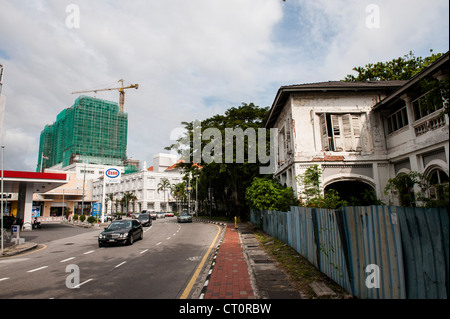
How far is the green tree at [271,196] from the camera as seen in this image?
16.0m

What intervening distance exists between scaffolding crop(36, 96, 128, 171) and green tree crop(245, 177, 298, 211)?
87064mm

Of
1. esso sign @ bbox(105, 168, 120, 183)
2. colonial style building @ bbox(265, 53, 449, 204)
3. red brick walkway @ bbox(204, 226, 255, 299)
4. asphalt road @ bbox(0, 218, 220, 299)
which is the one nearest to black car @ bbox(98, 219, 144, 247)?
asphalt road @ bbox(0, 218, 220, 299)

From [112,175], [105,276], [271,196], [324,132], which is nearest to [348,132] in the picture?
[324,132]

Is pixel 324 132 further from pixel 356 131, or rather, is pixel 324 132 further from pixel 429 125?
pixel 429 125

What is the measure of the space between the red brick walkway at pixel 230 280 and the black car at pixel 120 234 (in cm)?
611

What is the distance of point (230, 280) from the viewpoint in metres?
7.48

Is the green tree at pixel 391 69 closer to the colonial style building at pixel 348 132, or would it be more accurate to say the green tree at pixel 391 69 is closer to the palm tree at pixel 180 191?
the colonial style building at pixel 348 132

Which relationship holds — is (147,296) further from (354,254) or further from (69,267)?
(69,267)

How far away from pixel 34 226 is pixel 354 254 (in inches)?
1356

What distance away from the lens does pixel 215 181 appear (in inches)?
1516

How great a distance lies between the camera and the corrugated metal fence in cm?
390

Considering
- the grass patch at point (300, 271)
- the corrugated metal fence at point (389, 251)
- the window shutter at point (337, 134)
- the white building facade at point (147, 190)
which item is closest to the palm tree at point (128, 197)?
the white building facade at point (147, 190)

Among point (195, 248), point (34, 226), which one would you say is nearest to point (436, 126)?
point (195, 248)

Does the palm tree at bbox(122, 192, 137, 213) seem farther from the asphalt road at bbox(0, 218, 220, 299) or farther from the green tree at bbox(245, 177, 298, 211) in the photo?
the asphalt road at bbox(0, 218, 220, 299)
